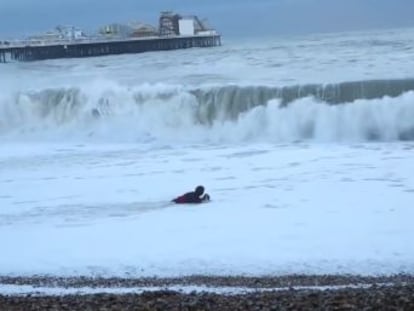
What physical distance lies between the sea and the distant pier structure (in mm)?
38475

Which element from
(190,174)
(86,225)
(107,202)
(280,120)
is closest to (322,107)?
(280,120)

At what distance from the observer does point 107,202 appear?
10609 millimetres

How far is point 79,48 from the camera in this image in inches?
2571

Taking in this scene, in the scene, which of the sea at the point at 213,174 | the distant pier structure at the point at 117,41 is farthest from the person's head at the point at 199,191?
the distant pier structure at the point at 117,41

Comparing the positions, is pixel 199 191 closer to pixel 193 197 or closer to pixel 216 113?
pixel 193 197

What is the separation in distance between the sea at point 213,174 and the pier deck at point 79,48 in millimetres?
38020

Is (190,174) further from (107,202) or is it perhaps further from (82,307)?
(82,307)

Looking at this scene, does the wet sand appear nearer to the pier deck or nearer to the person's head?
the person's head

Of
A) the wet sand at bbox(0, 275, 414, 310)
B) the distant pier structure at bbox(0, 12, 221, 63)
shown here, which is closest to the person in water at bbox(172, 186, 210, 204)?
the wet sand at bbox(0, 275, 414, 310)

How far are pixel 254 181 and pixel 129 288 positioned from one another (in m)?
5.36

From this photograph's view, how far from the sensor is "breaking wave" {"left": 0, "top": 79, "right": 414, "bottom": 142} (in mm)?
19125

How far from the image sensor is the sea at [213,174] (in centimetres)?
774

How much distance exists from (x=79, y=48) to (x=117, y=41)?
3.37 m

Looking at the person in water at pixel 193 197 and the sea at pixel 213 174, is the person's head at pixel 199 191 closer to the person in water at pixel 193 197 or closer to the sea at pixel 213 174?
the person in water at pixel 193 197
